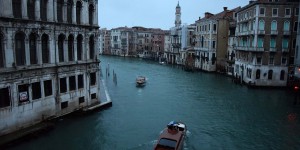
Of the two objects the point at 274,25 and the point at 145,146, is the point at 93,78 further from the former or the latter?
the point at 274,25

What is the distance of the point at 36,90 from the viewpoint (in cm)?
1847

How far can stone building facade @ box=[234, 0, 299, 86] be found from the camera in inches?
1448

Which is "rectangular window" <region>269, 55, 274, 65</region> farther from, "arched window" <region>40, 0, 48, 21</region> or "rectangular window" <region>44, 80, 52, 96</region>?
"arched window" <region>40, 0, 48, 21</region>

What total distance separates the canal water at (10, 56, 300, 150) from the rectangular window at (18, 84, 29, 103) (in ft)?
9.00

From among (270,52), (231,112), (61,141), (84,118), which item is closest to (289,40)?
(270,52)

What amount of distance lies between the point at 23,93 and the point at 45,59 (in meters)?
3.07

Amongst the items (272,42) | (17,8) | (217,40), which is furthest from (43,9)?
(217,40)

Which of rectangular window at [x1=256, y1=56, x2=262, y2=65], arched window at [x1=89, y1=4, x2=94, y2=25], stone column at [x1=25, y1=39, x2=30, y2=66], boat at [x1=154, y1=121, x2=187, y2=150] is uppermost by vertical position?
arched window at [x1=89, y1=4, x2=94, y2=25]

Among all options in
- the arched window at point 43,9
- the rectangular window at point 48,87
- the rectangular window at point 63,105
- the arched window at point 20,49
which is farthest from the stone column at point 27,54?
the rectangular window at point 63,105

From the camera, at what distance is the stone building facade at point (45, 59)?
1641 centimetres

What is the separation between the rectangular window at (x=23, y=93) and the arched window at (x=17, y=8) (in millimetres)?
4557

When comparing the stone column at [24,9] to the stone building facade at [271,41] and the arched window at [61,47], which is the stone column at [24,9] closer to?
the arched window at [61,47]

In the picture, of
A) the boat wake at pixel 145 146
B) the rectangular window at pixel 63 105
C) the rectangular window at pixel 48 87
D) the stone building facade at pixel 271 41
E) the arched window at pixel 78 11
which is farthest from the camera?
the stone building facade at pixel 271 41

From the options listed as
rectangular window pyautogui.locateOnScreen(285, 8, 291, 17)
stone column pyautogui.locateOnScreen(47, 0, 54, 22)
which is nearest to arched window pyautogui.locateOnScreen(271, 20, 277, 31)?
rectangular window pyautogui.locateOnScreen(285, 8, 291, 17)
